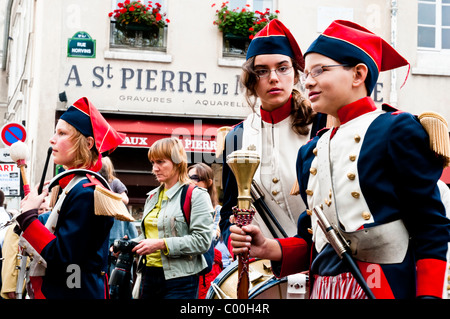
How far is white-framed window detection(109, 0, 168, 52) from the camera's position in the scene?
1370 cm

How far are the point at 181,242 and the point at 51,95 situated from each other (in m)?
9.13

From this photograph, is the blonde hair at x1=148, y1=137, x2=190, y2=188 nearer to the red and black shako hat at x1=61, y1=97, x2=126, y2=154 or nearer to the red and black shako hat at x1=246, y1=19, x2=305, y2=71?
the red and black shako hat at x1=61, y1=97, x2=126, y2=154

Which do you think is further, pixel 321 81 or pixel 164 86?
pixel 164 86

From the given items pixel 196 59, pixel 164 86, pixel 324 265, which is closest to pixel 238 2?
pixel 196 59

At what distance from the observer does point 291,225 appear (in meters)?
3.53

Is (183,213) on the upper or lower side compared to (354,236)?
lower

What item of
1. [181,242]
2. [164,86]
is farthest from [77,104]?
[164,86]

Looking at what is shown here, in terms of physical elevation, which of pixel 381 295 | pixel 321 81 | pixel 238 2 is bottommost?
pixel 381 295

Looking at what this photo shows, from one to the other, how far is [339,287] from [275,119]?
1.42m

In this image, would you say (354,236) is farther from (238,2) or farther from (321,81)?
(238,2)

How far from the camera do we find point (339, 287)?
8.24 ft

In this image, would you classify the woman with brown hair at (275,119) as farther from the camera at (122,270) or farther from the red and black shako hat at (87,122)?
the camera at (122,270)

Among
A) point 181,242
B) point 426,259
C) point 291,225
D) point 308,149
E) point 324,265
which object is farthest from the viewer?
point 181,242

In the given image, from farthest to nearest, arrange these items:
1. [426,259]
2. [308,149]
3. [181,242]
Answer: [181,242] → [308,149] → [426,259]
